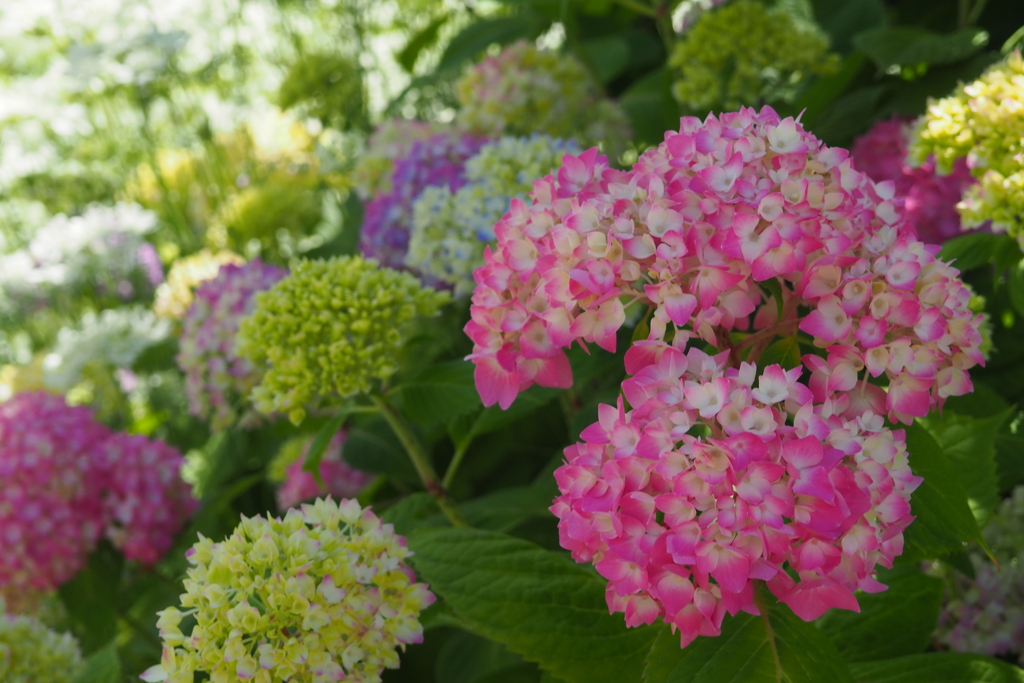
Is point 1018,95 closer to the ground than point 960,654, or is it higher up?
higher up

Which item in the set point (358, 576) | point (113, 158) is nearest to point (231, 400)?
point (358, 576)

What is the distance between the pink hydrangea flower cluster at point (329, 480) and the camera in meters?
1.64

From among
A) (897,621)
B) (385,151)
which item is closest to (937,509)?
(897,621)

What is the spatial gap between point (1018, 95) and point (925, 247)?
1.38 ft

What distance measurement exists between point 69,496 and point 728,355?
1.34 meters

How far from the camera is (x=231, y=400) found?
1.51m

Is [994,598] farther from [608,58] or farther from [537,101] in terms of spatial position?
[608,58]

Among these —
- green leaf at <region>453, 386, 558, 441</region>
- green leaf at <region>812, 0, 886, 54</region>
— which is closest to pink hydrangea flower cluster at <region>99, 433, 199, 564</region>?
green leaf at <region>453, 386, 558, 441</region>

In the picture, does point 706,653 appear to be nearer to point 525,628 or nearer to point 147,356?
point 525,628

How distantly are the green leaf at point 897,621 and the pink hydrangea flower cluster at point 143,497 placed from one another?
121 centimetres

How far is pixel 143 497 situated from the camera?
1658 mm

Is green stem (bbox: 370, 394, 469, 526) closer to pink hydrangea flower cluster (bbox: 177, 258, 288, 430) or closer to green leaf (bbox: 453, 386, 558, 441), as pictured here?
green leaf (bbox: 453, 386, 558, 441)

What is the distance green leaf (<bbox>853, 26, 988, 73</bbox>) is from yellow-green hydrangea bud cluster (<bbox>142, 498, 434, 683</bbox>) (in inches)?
46.8

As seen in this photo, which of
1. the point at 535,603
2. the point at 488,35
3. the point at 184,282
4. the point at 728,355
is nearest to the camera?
the point at 728,355
